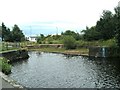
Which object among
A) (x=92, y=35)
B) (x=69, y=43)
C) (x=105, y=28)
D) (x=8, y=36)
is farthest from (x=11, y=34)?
(x=105, y=28)

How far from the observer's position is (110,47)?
272 feet

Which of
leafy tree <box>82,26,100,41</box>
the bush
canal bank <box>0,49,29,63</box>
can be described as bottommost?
canal bank <box>0,49,29,63</box>

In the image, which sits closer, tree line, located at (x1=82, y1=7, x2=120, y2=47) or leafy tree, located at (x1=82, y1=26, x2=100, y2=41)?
tree line, located at (x1=82, y1=7, x2=120, y2=47)

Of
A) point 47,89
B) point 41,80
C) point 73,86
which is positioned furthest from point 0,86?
point 41,80

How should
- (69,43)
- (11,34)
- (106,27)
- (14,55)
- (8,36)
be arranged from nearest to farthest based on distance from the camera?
(14,55), (106,27), (69,43), (8,36), (11,34)

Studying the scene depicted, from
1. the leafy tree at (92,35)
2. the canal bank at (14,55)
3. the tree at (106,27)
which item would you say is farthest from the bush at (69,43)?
the canal bank at (14,55)

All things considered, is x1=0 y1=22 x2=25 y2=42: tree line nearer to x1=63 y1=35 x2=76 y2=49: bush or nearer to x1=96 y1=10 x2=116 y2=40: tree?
x1=63 y1=35 x2=76 y2=49: bush

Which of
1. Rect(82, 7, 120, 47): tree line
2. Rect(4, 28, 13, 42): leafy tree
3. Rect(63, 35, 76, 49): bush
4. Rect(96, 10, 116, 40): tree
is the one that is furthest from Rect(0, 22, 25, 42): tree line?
Rect(96, 10, 116, 40): tree

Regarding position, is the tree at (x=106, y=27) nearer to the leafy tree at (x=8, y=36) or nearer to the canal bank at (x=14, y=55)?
the canal bank at (x=14, y=55)

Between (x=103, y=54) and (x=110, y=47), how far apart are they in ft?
9.87

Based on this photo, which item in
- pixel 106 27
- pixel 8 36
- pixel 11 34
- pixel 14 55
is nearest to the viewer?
pixel 14 55

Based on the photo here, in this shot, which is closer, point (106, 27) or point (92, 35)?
point (106, 27)

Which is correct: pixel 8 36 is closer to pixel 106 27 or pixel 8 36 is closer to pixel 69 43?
pixel 69 43

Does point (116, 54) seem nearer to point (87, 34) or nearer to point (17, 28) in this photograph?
point (87, 34)
